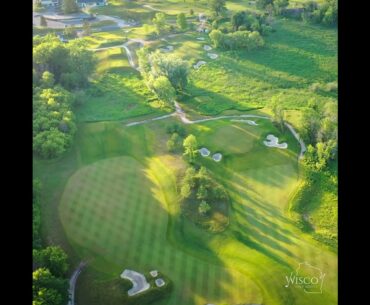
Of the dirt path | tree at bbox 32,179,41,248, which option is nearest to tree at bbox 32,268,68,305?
the dirt path

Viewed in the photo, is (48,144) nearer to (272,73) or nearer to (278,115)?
(278,115)

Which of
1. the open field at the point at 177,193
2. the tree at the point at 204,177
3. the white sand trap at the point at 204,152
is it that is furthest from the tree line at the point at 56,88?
the tree at the point at 204,177

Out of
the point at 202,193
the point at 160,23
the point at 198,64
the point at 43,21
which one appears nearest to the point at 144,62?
the point at 198,64

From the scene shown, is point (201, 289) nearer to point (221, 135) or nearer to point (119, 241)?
point (119, 241)

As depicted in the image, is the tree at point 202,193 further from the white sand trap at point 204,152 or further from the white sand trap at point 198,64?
the white sand trap at point 198,64

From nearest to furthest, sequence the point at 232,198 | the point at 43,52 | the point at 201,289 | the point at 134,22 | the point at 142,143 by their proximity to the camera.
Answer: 1. the point at 201,289
2. the point at 232,198
3. the point at 142,143
4. the point at 43,52
5. the point at 134,22
